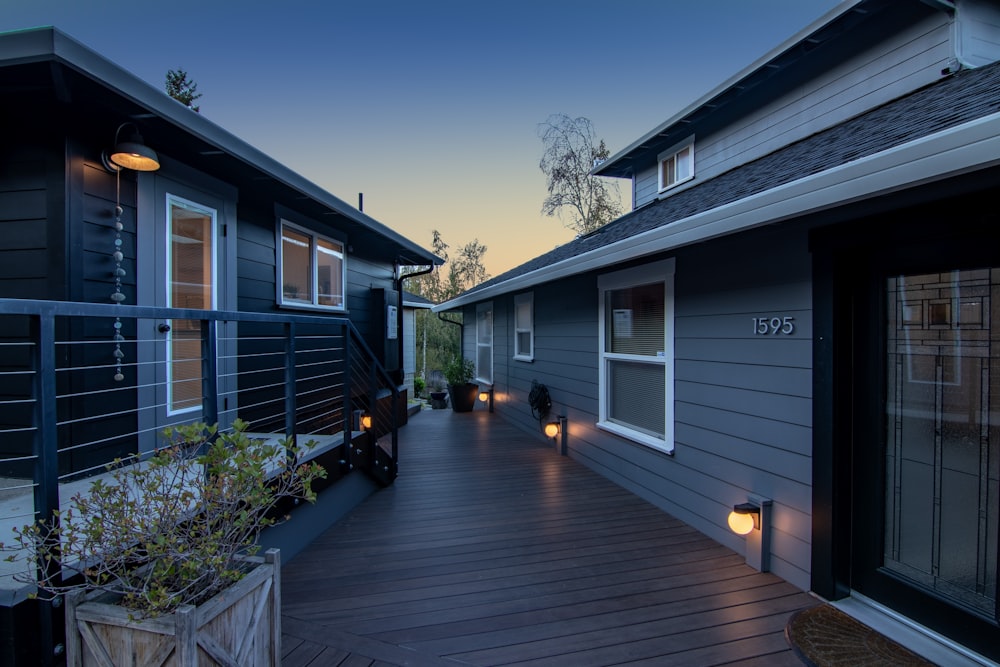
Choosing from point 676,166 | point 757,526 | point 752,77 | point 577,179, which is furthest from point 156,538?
point 577,179

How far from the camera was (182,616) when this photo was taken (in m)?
1.25

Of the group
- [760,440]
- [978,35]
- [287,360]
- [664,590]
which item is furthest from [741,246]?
[287,360]

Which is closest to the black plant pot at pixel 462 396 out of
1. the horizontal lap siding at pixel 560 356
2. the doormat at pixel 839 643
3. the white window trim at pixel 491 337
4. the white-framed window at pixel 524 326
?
the white window trim at pixel 491 337

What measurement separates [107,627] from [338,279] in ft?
16.2

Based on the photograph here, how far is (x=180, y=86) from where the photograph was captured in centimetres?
1302

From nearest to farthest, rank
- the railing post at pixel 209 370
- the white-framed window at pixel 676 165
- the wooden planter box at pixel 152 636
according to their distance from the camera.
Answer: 1. the wooden planter box at pixel 152 636
2. the railing post at pixel 209 370
3. the white-framed window at pixel 676 165

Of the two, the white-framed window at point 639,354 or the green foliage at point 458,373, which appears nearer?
the white-framed window at point 639,354

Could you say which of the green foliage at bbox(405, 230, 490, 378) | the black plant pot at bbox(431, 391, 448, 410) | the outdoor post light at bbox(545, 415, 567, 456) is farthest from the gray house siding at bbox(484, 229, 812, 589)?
the green foliage at bbox(405, 230, 490, 378)

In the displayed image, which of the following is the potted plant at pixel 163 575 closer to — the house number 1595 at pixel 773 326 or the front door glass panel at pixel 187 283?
the front door glass panel at pixel 187 283

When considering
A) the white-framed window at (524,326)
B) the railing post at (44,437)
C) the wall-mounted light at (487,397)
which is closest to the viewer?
the railing post at (44,437)

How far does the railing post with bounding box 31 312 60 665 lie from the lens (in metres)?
1.38

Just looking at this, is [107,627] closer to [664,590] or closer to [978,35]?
[664,590]

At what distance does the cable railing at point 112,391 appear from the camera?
1408 millimetres

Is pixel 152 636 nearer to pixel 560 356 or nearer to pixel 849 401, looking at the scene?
pixel 849 401
